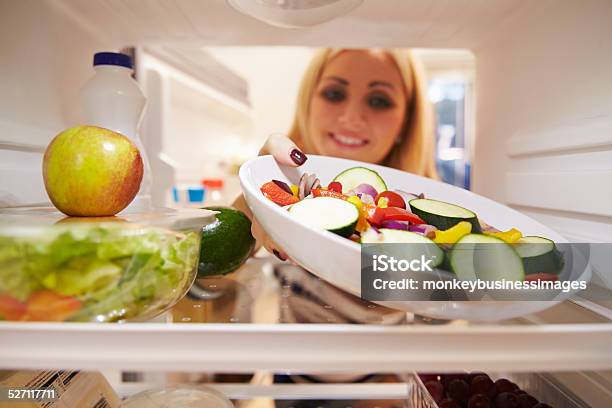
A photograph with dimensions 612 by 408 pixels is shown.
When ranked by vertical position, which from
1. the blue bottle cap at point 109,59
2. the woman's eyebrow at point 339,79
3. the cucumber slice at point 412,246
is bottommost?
the cucumber slice at point 412,246

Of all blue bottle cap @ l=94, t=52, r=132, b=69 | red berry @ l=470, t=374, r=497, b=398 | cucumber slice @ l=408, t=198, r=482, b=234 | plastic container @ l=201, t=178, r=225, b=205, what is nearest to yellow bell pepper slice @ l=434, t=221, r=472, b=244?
cucumber slice @ l=408, t=198, r=482, b=234

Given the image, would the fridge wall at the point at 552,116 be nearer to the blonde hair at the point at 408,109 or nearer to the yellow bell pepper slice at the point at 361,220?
the yellow bell pepper slice at the point at 361,220

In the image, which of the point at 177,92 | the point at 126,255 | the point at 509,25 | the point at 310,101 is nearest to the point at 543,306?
the point at 126,255

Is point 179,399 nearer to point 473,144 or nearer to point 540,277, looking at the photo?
point 540,277

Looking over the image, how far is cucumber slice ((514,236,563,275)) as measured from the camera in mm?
459

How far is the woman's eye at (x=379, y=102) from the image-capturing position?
4.74 feet

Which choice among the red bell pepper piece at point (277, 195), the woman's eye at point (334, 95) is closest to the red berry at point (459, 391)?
the red bell pepper piece at point (277, 195)

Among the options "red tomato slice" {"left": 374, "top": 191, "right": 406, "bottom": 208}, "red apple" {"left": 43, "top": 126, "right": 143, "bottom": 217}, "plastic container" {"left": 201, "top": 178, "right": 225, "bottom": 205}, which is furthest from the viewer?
Result: "plastic container" {"left": 201, "top": 178, "right": 225, "bottom": 205}

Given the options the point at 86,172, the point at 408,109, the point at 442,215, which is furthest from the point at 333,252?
the point at 408,109

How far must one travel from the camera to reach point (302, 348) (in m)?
0.41

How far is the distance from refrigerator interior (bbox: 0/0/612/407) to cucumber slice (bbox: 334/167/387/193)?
19 centimetres

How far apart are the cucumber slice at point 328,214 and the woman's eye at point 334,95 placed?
101 centimetres

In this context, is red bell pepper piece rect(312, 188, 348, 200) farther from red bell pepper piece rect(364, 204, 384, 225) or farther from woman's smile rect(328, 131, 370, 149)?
woman's smile rect(328, 131, 370, 149)

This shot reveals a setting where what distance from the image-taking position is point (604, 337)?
411mm
